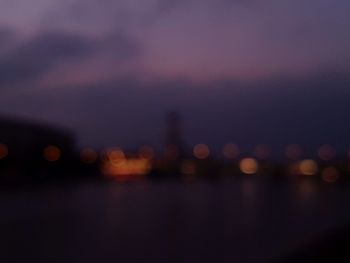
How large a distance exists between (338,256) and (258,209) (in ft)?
40.6

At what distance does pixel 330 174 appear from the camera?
6631 centimetres

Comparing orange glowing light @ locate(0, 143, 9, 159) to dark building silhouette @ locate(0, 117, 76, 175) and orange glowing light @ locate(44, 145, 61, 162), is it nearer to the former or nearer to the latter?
dark building silhouette @ locate(0, 117, 76, 175)

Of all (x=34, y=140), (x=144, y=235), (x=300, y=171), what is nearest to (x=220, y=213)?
(x=144, y=235)

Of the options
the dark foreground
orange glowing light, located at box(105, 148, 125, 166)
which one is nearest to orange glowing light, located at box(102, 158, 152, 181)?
orange glowing light, located at box(105, 148, 125, 166)

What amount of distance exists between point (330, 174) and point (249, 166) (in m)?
8.98

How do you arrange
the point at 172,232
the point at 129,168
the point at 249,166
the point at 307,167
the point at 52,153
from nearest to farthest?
the point at 172,232
the point at 307,167
the point at 249,166
the point at 52,153
the point at 129,168

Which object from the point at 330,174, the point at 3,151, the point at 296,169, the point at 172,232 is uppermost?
the point at 3,151

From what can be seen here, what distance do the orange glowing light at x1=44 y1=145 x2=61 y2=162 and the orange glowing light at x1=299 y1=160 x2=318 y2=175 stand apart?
79.0 ft

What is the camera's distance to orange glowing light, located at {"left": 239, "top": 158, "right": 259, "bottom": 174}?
2837 inches

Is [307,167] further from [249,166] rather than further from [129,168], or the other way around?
[129,168]

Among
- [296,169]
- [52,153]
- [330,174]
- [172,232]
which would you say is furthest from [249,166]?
[172,232]

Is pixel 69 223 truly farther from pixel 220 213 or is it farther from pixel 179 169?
pixel 179 169

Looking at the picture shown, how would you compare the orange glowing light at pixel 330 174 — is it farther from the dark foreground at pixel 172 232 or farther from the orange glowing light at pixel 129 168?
the dark foreground at pixel 172 232

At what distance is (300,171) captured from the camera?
69.2 m
